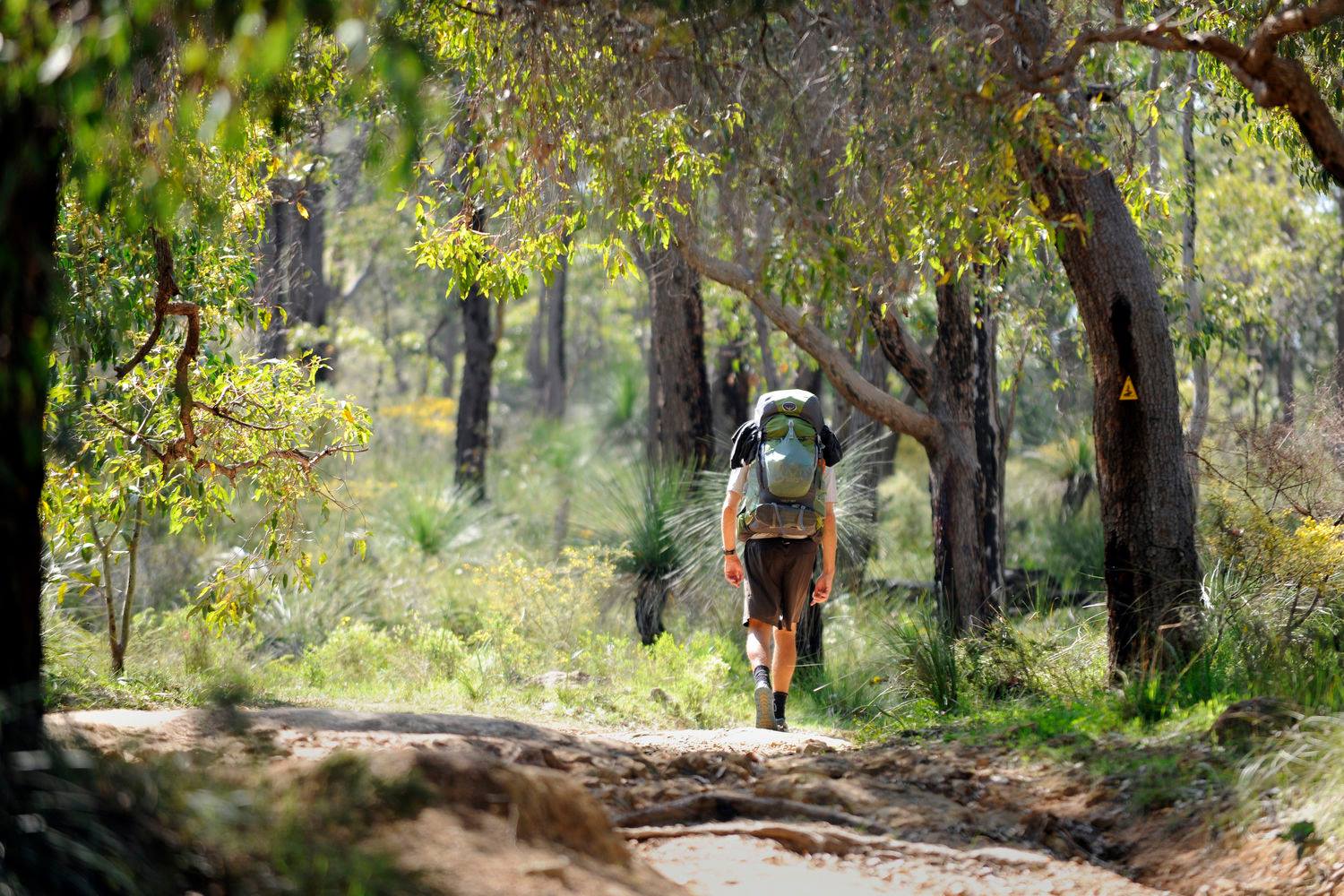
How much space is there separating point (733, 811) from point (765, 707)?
2.49 m

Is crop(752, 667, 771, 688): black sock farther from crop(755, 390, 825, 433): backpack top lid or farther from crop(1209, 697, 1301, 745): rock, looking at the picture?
crop(1209, 697, 1301, 745): rock

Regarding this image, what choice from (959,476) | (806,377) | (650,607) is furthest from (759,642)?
(806,377)

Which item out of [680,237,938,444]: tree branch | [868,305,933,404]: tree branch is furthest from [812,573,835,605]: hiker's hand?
[868,305,933,404]: tree branch

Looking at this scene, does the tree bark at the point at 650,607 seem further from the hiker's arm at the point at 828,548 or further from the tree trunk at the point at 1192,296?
the hiker's arm at the point at 828,548

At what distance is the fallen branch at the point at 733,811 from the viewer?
17.8 ft

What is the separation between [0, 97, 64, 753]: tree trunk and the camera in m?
3.42

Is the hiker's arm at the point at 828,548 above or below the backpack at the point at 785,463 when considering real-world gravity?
below

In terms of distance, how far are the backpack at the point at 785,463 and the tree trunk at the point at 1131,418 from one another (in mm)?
1590

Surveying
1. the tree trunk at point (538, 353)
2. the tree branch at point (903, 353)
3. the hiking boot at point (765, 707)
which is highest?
the tree trunk at point (538, 353)

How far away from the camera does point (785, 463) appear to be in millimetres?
7801

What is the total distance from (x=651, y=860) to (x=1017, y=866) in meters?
1.38

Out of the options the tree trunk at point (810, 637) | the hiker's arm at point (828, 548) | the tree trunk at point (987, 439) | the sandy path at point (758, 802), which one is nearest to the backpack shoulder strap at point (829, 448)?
the hiker's arm at point (828, 548)

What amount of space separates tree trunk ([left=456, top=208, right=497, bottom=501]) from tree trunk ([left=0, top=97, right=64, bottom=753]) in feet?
57.7

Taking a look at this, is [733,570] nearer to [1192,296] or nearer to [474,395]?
[1192,296]
